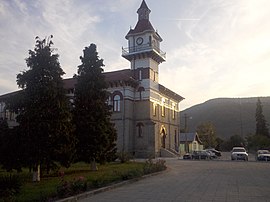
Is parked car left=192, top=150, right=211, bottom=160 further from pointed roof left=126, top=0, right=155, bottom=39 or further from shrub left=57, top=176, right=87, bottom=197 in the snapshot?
shrub left=57, top=176, right=87, bottom=197

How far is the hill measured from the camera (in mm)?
127438

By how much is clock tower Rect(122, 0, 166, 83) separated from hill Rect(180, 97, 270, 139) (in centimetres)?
7222

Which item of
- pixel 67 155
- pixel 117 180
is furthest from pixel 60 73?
pixel 117 180

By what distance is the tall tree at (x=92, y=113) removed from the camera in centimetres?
2209

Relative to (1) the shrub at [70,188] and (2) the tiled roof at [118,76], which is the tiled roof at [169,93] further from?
(1) the shrub at [70,188]

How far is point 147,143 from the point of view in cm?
4822

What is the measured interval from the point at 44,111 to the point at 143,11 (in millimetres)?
42031

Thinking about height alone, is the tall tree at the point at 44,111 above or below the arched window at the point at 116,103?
below

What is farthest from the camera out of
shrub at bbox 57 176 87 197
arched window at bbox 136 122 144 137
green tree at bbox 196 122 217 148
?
green tree at bbox 196 122 217 148

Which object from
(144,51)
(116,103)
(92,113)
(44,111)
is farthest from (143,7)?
(44,111)

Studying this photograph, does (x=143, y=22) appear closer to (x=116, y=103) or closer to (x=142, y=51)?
(x=142, y=51)

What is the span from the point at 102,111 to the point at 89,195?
12163 millimetres

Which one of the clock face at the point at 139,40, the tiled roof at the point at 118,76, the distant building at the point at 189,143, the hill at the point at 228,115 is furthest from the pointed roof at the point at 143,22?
the hill at the point at 228,115

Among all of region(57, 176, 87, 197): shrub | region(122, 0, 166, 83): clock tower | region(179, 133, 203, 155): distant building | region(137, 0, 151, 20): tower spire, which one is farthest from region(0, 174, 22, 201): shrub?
region(179, 133, 203, 155): distant building
